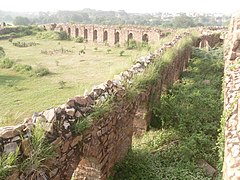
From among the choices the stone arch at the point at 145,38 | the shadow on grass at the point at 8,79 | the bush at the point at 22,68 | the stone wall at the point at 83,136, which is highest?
the stone wall at the point at 83,136

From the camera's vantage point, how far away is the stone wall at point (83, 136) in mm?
3121

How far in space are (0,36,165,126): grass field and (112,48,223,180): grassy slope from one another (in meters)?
1.46

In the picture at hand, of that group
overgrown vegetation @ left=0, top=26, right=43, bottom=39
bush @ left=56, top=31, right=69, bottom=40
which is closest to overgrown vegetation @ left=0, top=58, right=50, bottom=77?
bush @ left=56, top=31, right=69, bottom=40

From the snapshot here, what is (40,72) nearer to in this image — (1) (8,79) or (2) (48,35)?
(1) (8,79)

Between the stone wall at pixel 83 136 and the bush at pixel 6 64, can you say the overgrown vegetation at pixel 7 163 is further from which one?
the bush at pixel 6 64

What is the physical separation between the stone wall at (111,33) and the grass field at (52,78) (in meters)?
4.34

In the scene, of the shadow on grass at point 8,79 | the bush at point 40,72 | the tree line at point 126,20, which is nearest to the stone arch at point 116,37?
the bush at point 40,72

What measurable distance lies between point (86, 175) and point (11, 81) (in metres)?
8.90

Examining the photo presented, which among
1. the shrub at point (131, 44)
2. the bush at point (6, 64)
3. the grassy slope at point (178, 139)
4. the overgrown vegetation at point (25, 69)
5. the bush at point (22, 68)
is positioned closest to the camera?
the grassy slope at point (178, 139)

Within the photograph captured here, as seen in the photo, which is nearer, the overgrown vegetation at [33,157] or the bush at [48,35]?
the overgrown vegetation at [33,157]

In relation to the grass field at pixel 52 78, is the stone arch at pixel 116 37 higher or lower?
higher

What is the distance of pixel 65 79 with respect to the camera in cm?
1366

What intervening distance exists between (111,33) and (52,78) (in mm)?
16180

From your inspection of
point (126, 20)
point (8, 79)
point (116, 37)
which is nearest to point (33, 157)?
point (8, 79)
